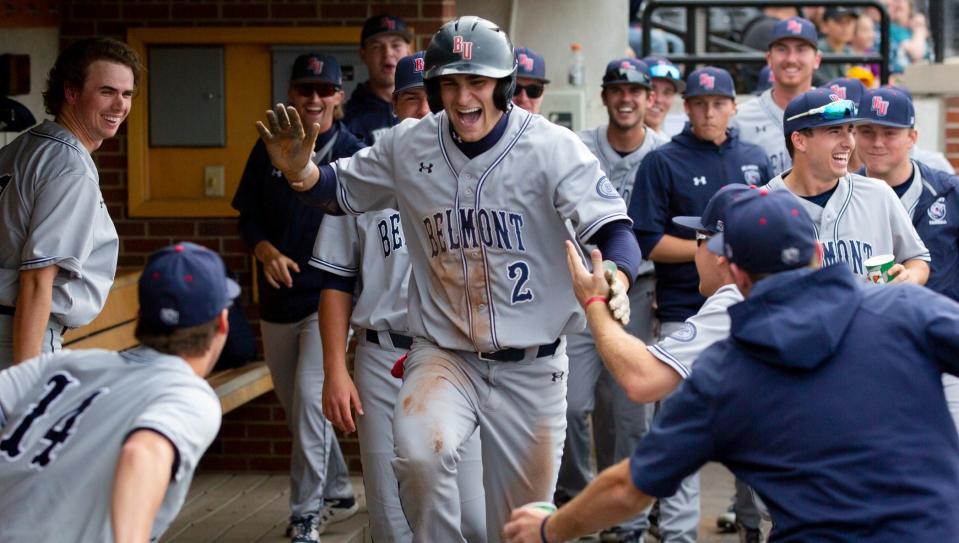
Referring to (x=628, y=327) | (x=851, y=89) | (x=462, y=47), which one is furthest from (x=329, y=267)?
(x=851, y=89)

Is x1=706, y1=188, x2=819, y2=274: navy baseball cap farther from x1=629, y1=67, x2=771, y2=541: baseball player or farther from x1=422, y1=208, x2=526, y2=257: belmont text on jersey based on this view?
x1=629, y1=67, x2=771, y2=541: baseball player

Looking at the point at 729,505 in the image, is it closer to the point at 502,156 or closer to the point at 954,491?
the point at 502,156

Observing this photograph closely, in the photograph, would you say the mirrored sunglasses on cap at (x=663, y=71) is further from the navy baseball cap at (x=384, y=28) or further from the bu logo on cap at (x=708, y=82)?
the navy baseball cap at (x=384, y=28)

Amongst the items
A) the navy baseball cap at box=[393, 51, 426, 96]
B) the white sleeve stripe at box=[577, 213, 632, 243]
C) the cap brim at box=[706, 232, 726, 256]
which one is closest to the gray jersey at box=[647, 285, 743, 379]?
the cap brim at box=[706, 232, 726, 256]

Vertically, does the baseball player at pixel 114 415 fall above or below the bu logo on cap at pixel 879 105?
below

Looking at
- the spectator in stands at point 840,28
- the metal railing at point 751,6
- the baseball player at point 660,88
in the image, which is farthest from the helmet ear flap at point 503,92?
the spectator in stands at point 840,28

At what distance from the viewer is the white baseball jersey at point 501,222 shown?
16.2 ft

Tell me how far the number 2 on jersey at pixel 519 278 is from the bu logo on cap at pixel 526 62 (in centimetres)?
258

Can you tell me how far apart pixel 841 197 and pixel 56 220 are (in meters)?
2.84

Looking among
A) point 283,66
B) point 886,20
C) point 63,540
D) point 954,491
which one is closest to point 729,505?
point 283,66

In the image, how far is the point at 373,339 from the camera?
5.75 meters

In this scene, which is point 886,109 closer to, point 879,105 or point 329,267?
point 879,105

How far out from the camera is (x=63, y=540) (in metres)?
3.27

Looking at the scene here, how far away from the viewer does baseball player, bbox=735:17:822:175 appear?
800 cm
